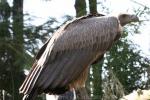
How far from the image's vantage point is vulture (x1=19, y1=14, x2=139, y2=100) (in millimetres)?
6211

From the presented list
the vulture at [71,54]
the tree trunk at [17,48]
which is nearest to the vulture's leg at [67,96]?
the vulture at [71,54]

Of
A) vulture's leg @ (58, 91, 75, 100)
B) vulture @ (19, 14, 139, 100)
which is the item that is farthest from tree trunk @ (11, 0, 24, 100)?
vulture @ (19, 14, 139, 100)

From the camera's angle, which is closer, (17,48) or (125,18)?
(125,18)

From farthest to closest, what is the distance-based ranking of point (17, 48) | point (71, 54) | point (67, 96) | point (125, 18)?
point (17, 48) < point (67, 96) < point (125, 18) < point (71, 54)

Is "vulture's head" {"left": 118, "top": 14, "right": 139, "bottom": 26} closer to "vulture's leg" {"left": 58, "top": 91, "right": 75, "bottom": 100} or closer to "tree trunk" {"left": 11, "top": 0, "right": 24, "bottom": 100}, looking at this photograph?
"vulture's leg" {"left": 58, "top": 91, "right": 75, "bottom": 100}

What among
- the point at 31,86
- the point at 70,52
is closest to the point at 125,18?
the point at 70,52

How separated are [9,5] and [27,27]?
0.74 metres

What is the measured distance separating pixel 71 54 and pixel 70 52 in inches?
1.4

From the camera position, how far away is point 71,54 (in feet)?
22.1

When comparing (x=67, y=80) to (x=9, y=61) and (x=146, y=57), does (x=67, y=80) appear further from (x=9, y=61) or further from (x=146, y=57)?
(x=146, y=57)

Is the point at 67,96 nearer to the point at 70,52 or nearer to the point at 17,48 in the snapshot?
the point at 70,52

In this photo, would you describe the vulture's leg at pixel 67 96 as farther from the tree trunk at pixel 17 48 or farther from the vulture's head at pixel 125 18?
the tree trunk at pixel 17 48

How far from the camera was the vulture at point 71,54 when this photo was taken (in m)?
6.21

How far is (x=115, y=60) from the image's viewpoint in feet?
58.6
